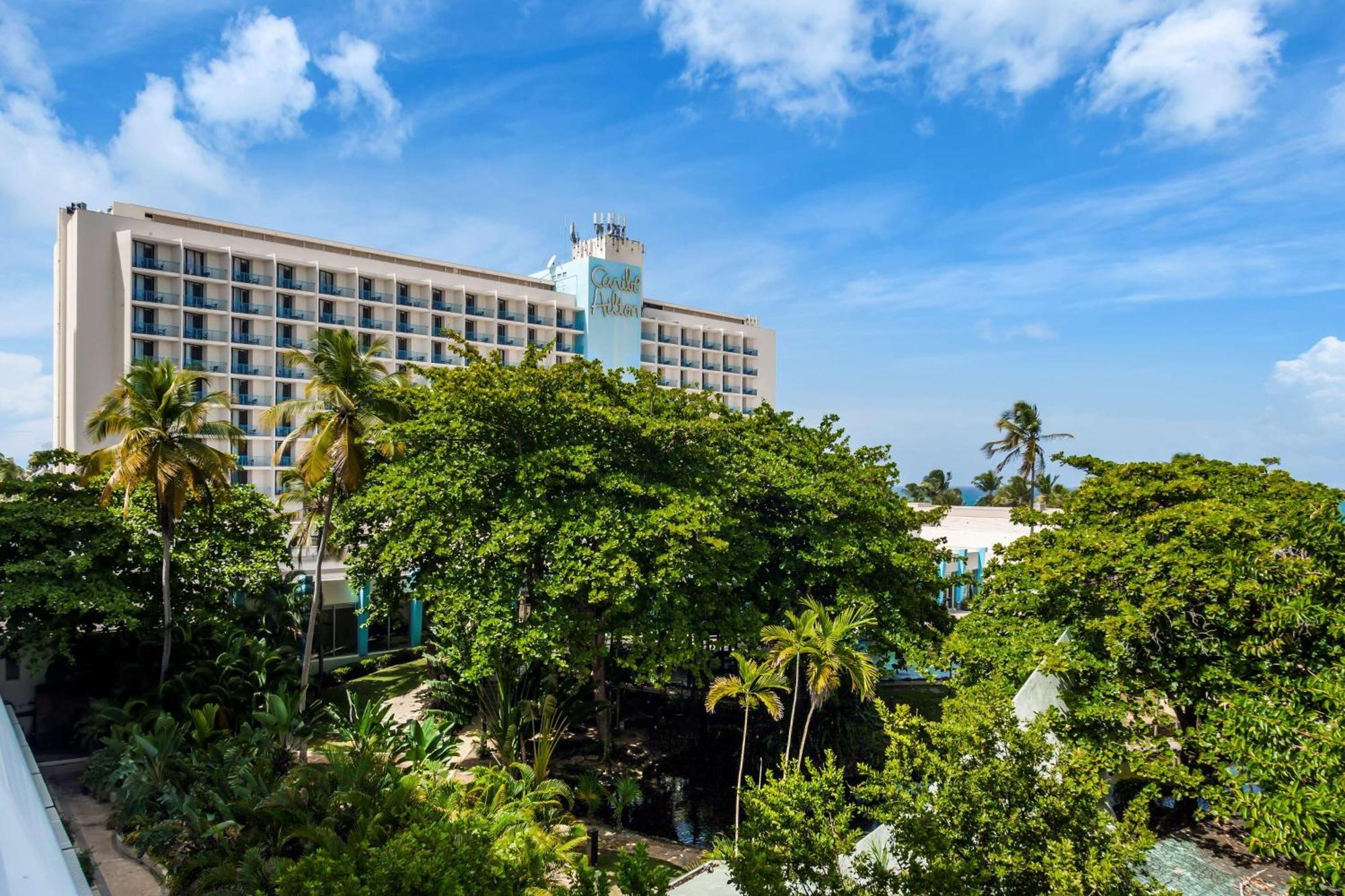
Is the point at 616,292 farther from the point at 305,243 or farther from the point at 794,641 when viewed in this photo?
the point at 794,641

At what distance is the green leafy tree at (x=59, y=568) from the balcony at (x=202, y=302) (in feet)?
112

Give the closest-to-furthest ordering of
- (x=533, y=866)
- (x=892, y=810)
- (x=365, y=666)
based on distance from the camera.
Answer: (x=892, y=810) < (x=533, y=866) < (x=365, y=666)

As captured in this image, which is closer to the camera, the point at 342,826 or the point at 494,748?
the point at 342,826

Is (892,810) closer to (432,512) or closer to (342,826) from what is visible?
(342,826)

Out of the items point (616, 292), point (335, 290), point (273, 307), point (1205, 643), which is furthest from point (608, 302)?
point (1205, 643)

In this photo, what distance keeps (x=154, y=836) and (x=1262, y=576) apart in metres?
19.7

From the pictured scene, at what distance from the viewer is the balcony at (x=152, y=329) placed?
49000 millimetres

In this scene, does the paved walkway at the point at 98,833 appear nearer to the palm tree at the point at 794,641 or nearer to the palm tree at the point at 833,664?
the palm tree at the point at 794,641

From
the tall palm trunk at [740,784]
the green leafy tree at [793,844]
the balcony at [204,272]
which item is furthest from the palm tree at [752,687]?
the balcony at [204,272]

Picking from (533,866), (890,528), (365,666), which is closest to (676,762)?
(890,528)

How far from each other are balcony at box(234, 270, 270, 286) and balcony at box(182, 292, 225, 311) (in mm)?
1982

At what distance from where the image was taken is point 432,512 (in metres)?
18.3

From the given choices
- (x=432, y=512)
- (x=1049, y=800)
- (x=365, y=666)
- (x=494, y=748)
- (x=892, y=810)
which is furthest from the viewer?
(x=365, y=666)

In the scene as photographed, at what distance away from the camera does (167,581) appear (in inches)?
768
